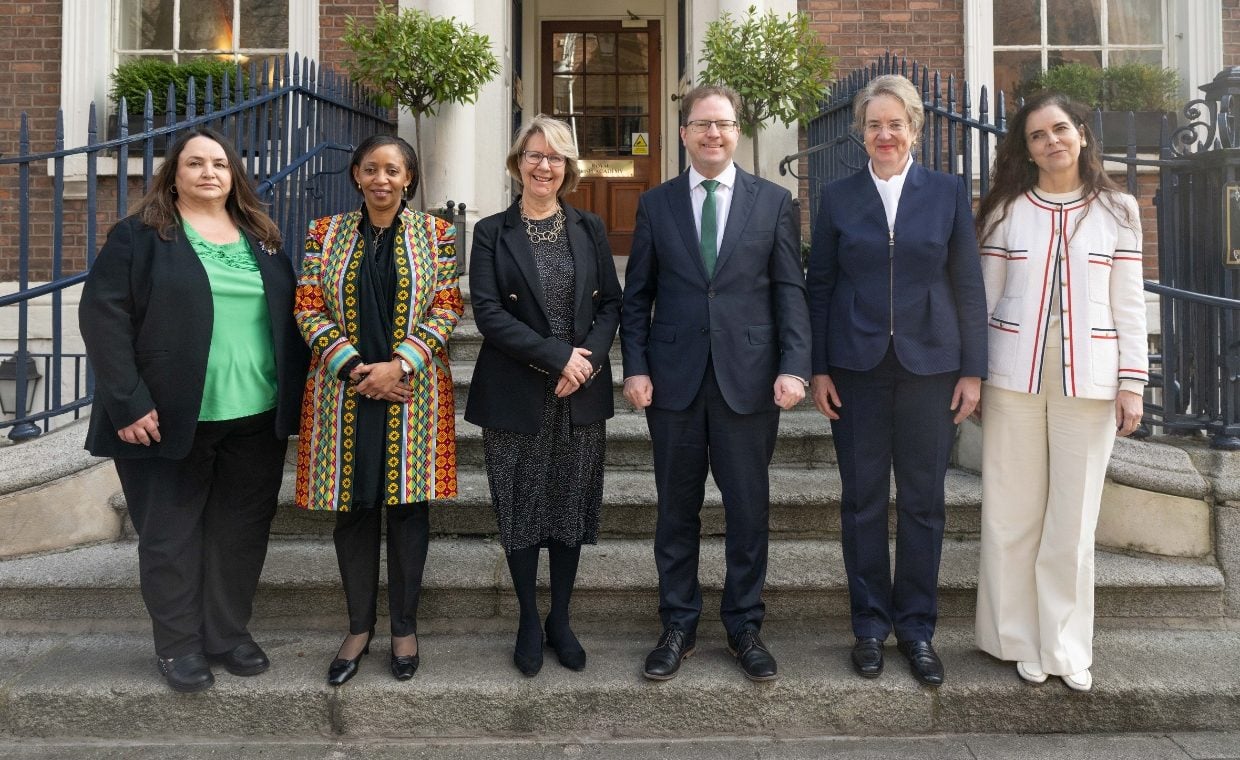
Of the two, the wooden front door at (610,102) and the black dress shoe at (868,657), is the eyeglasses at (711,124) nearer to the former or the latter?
the black dress shoe at (868,657)

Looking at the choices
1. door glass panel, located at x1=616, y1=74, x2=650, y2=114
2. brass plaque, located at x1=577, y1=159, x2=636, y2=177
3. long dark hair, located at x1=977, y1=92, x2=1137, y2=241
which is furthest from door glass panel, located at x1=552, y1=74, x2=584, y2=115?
long dark hair, located at x1=977, y1=92, x2=1137, y2=241

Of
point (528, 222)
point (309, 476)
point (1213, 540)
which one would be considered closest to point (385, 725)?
point (309, 476)

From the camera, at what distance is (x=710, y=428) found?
117 inches

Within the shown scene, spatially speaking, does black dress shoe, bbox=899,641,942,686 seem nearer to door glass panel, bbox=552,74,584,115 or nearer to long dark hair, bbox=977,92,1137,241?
long dark hair, bbox=977,92,1137,241

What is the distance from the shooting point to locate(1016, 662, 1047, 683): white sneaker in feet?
9.48

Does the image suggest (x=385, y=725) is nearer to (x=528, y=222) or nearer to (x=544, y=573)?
(x=544, y=573)

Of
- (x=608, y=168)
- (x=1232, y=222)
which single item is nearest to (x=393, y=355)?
(x=1232, y=222)

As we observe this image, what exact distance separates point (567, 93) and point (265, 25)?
2802 millimetres

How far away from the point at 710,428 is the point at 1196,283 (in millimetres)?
2348

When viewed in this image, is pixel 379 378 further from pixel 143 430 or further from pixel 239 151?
pixel 239 151

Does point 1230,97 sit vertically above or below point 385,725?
above

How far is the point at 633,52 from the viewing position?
8648 mm

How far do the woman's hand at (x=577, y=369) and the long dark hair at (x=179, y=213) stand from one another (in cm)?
115

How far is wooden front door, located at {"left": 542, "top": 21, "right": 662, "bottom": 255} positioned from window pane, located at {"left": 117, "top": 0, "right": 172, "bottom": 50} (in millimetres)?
3228
